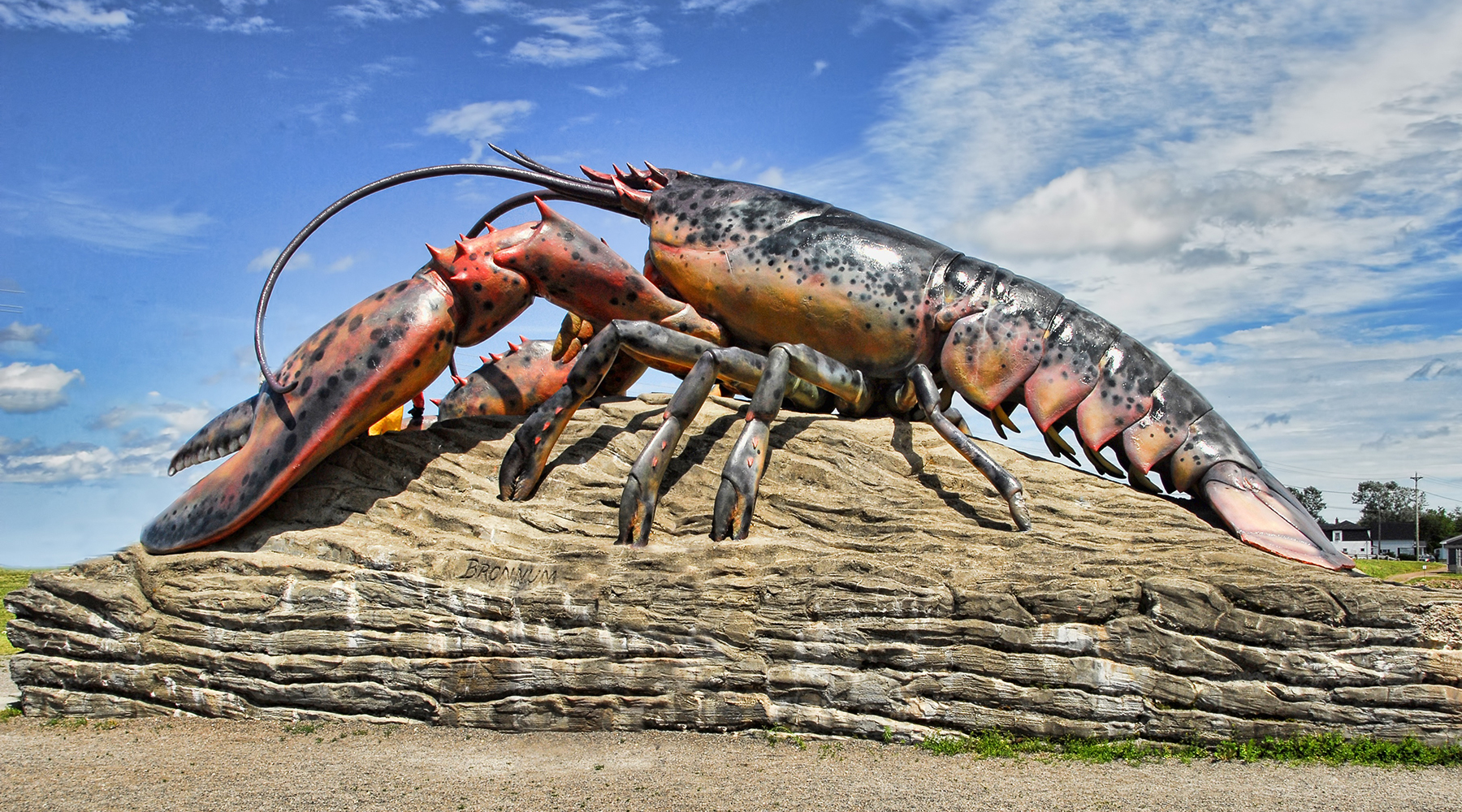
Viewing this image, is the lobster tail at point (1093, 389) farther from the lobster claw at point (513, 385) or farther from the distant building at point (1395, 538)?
the distant building at point (1395, 538)

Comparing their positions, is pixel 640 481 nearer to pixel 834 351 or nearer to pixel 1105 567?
pixel 834 351

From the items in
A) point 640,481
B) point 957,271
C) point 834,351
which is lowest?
point 640,481

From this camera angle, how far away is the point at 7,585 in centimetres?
1301

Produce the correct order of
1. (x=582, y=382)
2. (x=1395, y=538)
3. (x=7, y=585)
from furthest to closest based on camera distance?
(x=1395, y=538), (x=7, y=585), (x=582, y=382)

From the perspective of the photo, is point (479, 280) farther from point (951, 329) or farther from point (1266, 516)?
point (1266, 516)

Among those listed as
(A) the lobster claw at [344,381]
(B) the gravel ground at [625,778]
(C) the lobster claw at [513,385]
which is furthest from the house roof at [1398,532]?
(A) the lobster claw at [344,381]

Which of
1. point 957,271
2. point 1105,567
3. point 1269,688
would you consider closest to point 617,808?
point 1105,567

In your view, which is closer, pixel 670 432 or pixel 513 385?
pixel 670 432

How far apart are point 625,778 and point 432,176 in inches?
192

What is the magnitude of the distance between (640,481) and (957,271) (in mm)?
2741

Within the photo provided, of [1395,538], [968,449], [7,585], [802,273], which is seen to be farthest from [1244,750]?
[1395,538]

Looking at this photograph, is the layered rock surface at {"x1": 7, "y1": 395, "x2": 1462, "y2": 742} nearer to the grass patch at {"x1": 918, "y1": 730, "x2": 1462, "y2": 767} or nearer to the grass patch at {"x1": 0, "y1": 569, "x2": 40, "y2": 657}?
the grass patch at {"x1": 918, "y1": 730, "x2": 1462, "y2": 767}

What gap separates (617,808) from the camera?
15.2 feet

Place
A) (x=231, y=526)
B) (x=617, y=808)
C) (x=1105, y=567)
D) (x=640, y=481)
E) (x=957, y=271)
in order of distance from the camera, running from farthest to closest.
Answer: (x=957, y=271), (x=231, y=526), (x=640, y=481), (x=1105, y=567), (x=617, y=808)
